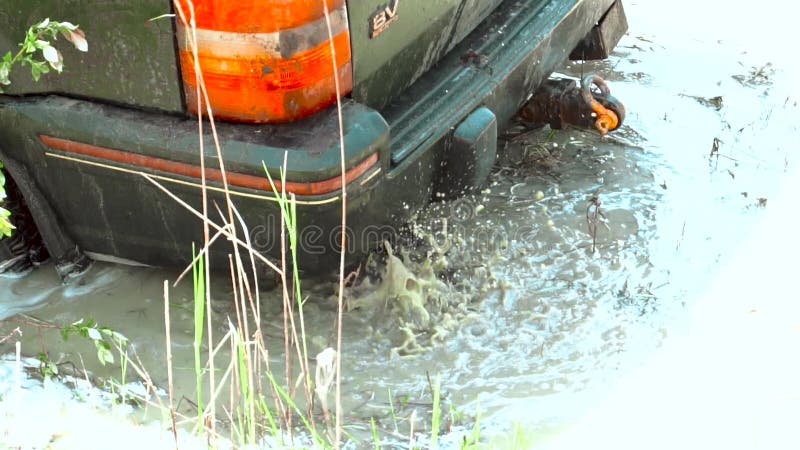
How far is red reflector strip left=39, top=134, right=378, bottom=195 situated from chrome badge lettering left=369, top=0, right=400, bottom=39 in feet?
1.08

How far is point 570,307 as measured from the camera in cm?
300

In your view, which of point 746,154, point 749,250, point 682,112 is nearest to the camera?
point 749,250

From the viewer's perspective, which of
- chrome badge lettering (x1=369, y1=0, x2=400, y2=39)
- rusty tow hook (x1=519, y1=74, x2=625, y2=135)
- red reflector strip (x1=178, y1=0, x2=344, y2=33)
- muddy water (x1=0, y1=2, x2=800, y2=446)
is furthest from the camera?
rusty tow hook (x1=519, y1=74, x2=625, y2=135)

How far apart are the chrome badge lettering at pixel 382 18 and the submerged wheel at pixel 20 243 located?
1163mm

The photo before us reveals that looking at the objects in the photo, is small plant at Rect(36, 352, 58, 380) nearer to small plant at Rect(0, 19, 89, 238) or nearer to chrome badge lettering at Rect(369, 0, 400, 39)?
small plant at Rect(0, 19, 89, 238)

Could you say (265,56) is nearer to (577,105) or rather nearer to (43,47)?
(43,47)

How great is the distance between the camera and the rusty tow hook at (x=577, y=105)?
3494mm

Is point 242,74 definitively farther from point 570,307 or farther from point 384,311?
point 570,307

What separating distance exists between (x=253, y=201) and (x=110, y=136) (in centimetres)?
40

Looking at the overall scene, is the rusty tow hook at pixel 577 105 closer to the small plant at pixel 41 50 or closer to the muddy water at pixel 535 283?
the muddy water at pixel 535 283

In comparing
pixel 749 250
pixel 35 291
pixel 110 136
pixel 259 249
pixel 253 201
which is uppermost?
pixel 110 136

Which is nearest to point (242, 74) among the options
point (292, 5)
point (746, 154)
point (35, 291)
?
point (292, 5)

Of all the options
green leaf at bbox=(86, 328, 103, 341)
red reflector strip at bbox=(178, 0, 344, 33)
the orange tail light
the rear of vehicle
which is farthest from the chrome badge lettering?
green leaf at bbox=(86, 328, 103, 341)

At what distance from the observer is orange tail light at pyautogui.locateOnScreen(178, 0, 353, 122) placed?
7.53 feet
